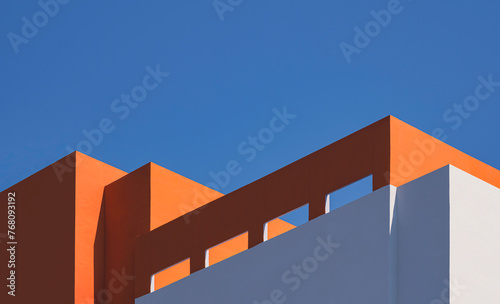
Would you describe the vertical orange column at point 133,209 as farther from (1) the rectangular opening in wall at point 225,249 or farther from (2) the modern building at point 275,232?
(1) the rectangular opening in wall at point 225,249

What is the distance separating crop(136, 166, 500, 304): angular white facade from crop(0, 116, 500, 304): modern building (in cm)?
2

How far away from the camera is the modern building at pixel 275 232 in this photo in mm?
13320

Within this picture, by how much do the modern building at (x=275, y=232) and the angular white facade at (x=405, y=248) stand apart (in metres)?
0.02

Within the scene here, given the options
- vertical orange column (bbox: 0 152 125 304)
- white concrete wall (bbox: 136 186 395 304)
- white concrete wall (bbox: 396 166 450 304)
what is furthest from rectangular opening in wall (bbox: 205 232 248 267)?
white concrete wall (bbox: 396 166 450 304)

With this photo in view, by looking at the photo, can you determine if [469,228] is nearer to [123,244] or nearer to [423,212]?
[423,212]

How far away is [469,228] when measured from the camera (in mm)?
13336

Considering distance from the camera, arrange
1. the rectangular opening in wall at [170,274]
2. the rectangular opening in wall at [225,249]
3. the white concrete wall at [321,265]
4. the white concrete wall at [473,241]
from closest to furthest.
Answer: the white concrete wall at [473,241] → the white concrete wall at [321,265] → the rectangular opening in wall at [170,274] → the rectangular opening in wall at [225,249]

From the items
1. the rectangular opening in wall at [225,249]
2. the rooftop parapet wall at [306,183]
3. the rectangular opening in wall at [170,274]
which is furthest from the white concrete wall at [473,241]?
the rectangular opening in wall at [225,249]

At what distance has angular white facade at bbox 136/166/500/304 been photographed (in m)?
13.0

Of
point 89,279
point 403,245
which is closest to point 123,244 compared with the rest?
point 89,279

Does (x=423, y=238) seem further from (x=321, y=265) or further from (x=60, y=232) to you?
(x=60, y=232)

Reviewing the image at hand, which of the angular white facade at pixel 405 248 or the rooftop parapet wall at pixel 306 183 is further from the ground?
the rooftop parapet wall at pixel 306 183

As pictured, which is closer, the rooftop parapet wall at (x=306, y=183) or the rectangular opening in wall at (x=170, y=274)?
the rooftop parapet wall at (x=306, y=183)

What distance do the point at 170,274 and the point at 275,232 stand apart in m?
4.34
